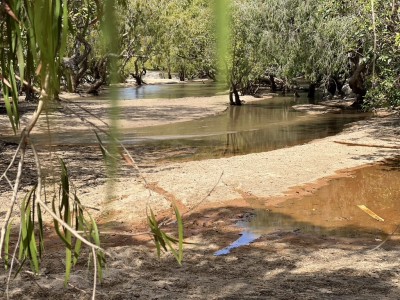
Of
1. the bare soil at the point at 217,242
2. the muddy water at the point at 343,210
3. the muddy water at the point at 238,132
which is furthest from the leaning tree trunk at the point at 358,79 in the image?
the muddy water at the point at 343,210

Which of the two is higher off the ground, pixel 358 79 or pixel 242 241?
pixel 358 79

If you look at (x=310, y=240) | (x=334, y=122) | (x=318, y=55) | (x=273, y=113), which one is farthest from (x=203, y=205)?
(x=273, y=113)

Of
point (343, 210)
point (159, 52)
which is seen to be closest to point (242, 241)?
point (343, 210)

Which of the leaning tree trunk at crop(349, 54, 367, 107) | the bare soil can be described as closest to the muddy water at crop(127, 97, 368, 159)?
the leaning tree trunk at crop(349, 54, 367, 107)

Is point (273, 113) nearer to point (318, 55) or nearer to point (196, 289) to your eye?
point (318, 55)

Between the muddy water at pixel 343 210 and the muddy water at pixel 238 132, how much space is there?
4738 mm

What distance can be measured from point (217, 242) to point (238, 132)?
1249 centimetres

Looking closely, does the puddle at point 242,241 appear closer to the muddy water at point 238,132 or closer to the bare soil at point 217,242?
the bare soil at point 217,242

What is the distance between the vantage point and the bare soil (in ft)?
14.9

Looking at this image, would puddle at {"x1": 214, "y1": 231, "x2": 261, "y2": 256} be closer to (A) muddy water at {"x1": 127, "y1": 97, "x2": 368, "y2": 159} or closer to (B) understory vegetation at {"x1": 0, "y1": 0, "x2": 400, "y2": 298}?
(B) understory vegetation at {"x1": 0, "y1": 0, "x2": 400, "y2": 298}

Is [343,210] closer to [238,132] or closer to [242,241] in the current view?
[242,241]

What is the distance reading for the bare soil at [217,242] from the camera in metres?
4.54

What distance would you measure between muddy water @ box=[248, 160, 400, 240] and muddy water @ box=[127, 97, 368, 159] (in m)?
4.74

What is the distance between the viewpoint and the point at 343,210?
8422mm
